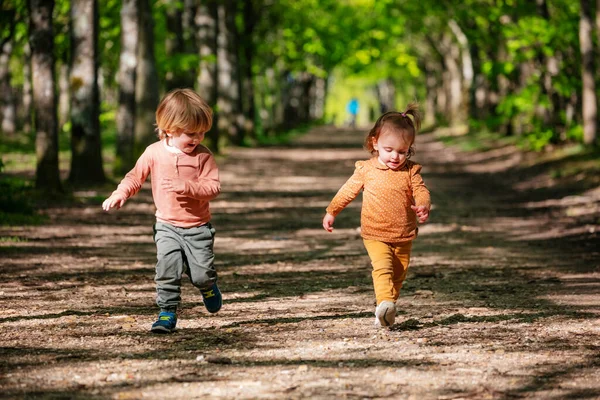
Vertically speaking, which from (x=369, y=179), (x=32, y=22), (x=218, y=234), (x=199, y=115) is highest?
(x=32, y=22)

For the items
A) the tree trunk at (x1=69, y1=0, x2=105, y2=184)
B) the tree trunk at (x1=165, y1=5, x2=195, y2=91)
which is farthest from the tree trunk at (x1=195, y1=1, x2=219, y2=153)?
the tree trunk at (x1=69, y1=0, x2=105, y2=184)

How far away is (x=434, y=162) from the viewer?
3097 centimetres

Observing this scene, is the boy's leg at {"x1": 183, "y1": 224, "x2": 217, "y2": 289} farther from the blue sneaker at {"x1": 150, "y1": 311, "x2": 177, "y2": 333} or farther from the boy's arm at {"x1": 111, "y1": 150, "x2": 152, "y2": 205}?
the boy's arm at {"x1": 111, "y1": 150, "x2": 152, "y2": 205}

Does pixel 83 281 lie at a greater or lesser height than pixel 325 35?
lesser

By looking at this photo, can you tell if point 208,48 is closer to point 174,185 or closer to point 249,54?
point 249,54

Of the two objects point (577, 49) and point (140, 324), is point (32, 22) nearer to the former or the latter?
point (140, 324)

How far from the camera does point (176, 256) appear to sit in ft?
21.9

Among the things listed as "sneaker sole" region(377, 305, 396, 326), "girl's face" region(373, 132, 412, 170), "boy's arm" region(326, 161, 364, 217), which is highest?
"girl's face" region(373, 132, 412, 170)

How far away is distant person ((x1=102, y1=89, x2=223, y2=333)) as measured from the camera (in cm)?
652

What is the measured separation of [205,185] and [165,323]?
96 cm

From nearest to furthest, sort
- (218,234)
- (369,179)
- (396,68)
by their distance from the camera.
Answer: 1. (369,179)
2. (218,234)
3. (396,68)

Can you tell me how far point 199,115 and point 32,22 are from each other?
10078 mm

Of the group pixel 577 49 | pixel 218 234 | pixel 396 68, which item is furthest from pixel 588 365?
pixel 396 68

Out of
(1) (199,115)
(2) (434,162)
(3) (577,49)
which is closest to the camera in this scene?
(1) (199,115)
